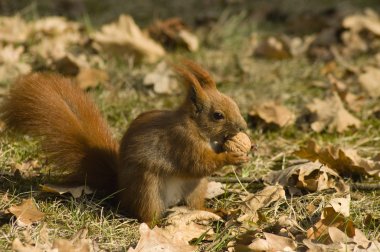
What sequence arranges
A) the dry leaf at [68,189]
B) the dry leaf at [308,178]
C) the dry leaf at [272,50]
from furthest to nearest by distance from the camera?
the dry leaf at [272,50]
the dry leaf at [308,178]
the dry leaf at [68,189]

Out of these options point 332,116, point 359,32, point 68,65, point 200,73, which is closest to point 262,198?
point 200,73

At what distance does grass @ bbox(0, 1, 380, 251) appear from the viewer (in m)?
2.27

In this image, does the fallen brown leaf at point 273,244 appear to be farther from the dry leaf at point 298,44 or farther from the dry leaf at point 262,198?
the dry leaf at point 298,44

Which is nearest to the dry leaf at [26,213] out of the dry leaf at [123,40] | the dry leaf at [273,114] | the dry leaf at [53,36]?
the dry leaf at [273,114]

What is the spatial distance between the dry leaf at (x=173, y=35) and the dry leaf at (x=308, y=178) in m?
2.08

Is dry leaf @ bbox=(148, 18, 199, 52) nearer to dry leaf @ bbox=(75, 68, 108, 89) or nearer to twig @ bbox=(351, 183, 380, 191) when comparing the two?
dry leaf @ bbox=(75, 68, 108, 89)

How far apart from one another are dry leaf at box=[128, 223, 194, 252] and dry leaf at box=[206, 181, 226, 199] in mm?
526

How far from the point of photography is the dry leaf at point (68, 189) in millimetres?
2387

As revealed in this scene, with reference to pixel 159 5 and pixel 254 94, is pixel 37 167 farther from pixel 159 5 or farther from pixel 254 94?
pixel 159 5

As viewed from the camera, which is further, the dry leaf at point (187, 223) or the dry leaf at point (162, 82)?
the dry leaf at point (162, 82)

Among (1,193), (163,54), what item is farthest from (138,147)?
(163,54)

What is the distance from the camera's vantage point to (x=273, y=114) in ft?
11.0

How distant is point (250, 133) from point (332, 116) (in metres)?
0.46

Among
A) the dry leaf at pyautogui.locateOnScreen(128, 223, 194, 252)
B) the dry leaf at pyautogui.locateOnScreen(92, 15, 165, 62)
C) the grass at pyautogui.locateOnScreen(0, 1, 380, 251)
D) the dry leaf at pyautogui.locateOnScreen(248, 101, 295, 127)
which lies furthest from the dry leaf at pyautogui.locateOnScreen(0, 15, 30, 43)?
the dry leaf at pyautogui.locateOnScreen(128, 223, 194, 252)
